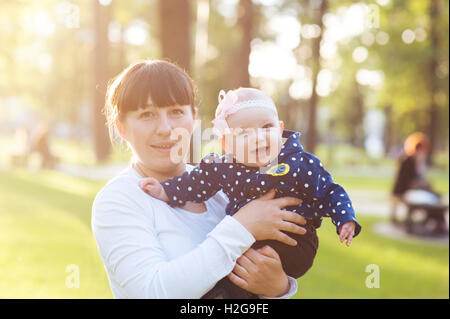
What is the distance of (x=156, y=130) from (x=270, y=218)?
61 centimetres

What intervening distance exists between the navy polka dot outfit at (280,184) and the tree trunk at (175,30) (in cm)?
544

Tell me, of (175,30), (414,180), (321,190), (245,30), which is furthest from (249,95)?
(245,30)

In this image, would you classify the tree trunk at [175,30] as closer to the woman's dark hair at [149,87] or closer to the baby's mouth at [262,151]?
the woman's dark hair at [149,87]

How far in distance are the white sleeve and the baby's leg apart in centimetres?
23

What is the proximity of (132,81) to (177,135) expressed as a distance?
295 mm

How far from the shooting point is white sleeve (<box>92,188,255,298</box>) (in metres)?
1.83

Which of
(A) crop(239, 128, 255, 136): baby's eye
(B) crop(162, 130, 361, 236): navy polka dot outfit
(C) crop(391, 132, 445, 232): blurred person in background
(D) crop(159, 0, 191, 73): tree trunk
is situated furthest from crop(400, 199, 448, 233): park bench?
(A) crop(239, 128, 255, 136): baby's eye

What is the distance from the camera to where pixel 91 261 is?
25.2 feet

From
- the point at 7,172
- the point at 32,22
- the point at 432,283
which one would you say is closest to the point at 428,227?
the point at 432,283

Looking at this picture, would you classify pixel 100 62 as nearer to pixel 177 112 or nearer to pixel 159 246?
pixel 177 112

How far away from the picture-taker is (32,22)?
829 inches
